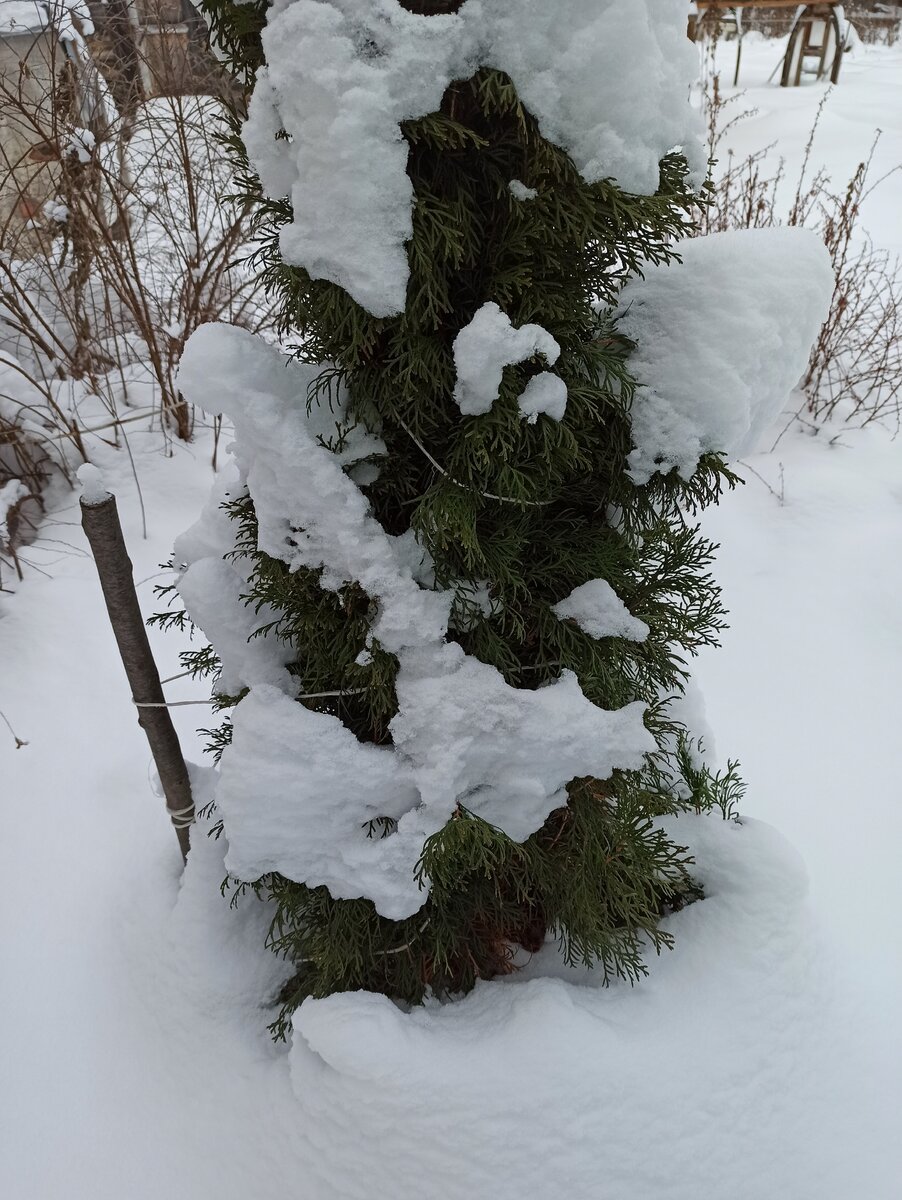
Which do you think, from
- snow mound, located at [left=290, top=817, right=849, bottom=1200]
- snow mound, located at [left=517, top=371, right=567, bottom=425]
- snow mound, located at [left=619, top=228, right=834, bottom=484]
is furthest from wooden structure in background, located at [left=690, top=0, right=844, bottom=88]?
snow mound, located at [left=290, top=817, right=849, bottom=1200]

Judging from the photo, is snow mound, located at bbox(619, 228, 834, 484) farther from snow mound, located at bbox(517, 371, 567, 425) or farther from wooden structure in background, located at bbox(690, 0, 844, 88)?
wooden structure in background, located at bbox(690, 0, 844, 88)

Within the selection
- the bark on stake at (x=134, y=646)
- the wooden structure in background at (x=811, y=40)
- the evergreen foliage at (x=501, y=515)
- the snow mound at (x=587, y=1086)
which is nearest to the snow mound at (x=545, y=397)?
the evergreen foliage at (x=501, y=515)

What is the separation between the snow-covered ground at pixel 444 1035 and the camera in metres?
1.40

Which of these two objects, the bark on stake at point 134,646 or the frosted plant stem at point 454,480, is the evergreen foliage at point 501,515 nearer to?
the frosted plant stem at point 454,480

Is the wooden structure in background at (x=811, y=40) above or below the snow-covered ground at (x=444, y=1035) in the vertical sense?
above

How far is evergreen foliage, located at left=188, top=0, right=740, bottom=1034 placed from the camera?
39.8 inches

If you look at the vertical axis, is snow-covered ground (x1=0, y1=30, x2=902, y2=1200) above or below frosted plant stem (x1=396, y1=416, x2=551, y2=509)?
below

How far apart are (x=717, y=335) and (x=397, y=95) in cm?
56

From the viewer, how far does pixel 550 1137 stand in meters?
1.38

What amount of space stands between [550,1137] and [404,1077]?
10.9 inches

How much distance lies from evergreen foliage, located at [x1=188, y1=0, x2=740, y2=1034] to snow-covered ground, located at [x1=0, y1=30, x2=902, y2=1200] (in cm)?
14

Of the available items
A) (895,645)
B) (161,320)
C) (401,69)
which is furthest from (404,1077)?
(161,320)

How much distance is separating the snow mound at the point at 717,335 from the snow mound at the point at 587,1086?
3.51 feet

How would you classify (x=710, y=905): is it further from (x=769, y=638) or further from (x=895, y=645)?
(x=895, y=645)
